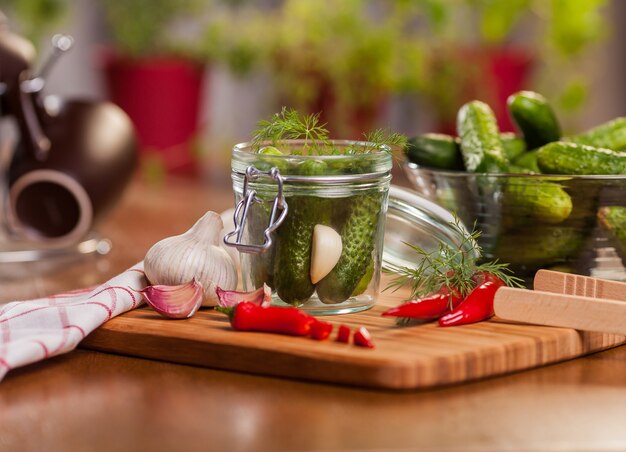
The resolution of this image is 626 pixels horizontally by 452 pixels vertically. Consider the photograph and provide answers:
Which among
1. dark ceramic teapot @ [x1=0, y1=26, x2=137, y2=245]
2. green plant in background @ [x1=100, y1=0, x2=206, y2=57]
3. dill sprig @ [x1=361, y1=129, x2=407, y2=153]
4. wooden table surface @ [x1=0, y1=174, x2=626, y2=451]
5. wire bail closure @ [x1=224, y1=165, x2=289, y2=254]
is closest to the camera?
wooden table surface @ [x1=0, y1=174, x2=626, y2=451]

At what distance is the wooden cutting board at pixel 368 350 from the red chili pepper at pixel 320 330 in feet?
0.04

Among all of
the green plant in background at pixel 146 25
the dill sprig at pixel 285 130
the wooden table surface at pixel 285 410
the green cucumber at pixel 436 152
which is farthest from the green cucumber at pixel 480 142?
the green plant in background at pixel 146 25

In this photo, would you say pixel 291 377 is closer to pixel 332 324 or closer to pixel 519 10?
pixel 332 324

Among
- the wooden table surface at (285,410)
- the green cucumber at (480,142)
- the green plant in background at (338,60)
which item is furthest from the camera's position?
the green plant in background at (338,60)

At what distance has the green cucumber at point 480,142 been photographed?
4.05ft

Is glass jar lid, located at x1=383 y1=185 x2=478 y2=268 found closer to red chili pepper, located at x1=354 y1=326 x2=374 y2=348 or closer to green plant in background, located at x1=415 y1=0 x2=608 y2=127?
red chili pepper, located at x1=354 y1=326 x2=374 y2=348

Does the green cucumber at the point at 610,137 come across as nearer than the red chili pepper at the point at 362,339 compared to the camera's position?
No

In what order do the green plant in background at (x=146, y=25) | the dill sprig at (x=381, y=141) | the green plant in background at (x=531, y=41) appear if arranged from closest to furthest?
the dill sprig at (x=381, y=141) → the green plant in background at (x=531, y=41) → the green plant in background at (x=146, y=25)

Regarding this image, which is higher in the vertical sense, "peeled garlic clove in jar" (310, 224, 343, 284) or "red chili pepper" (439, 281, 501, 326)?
"peeled garlic clove in jar" (310, 224, 343, 284)

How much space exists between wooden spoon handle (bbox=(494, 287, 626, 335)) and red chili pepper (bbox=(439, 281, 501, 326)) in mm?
27

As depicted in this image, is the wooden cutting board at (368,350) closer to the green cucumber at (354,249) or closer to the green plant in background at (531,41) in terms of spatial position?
the green cucumber at (354,249)

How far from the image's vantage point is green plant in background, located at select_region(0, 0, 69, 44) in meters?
3.13

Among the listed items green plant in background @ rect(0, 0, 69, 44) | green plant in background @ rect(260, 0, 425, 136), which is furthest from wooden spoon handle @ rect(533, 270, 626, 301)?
green plant in background @ rect(0, 0, 69, 44)

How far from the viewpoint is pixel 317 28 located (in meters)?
2.82
